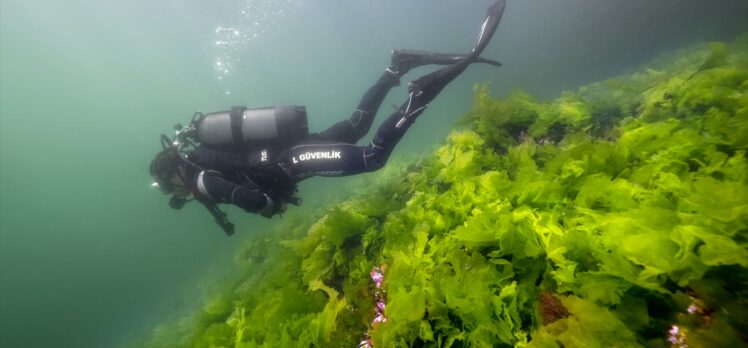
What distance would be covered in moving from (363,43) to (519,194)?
116 meters

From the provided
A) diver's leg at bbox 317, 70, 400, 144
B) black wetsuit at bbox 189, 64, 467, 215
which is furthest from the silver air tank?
diver's leg at bbox 317, 70, 400, 144

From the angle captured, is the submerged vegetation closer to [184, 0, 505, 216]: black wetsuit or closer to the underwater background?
the underwater background

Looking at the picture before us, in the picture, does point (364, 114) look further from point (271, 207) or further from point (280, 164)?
point (271, 207)

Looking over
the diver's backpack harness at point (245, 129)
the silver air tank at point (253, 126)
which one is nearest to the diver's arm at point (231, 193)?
the diver's backpack harness at point (245, 129)

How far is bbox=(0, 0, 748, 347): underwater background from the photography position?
16.9 meters

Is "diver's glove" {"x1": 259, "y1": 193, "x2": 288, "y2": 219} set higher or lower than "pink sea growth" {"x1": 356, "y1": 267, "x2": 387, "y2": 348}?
lower

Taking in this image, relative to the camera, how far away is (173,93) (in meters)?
112

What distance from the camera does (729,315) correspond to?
1.11m

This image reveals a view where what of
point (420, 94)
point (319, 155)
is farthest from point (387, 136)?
point (319, 155)

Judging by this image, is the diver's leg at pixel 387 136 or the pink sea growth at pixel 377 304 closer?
the pink sea growth at pixel 377 304

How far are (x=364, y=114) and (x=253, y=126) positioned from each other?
2042 millimetres

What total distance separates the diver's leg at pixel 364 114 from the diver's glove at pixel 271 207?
1.48 metres

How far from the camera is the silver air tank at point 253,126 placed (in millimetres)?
5043

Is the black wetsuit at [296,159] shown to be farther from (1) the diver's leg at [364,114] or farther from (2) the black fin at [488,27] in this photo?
(1) the diver's leg at [364,114]
